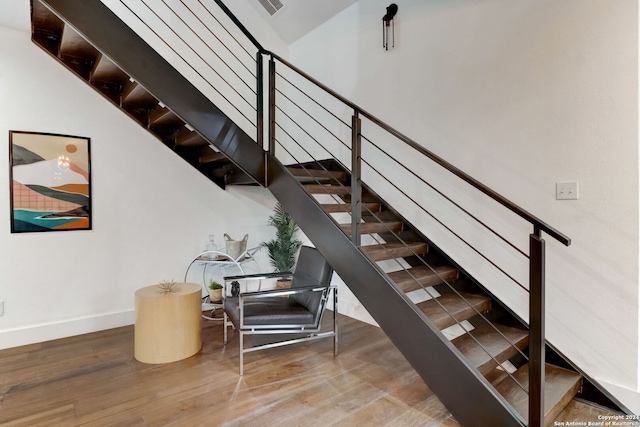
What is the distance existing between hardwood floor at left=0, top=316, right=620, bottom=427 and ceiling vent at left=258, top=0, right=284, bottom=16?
3.76 meters

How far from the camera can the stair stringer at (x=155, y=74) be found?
2.18 m

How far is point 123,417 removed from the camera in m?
2.00

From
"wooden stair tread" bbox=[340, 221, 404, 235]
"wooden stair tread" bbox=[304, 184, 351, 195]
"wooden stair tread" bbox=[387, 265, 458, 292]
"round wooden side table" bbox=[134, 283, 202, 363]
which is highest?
"wooden stair tread" bbox=[304, 184, 351, 195]

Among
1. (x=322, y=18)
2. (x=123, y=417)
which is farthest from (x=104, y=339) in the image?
(x=322, y=18)

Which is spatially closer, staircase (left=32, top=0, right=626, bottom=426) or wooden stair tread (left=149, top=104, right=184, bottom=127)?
staircase (left=32, top=0, right=626, bottom=426)

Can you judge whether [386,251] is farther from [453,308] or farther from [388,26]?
[388,26]

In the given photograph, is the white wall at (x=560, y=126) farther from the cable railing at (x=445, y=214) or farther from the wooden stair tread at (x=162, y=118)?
the wooden stair tread at (x=162, y=118)

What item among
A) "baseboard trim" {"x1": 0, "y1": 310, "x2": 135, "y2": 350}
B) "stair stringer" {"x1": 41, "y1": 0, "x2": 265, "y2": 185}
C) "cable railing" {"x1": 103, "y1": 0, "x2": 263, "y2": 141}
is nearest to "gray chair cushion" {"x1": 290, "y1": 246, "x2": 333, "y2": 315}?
"stair stringer" {"x1": 41, "y1": 0, "x2": 265, "y2": 185}

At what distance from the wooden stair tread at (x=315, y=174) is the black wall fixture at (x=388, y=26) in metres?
1.29

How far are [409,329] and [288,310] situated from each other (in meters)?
1.05

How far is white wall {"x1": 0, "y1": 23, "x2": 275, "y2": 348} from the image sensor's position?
9.75ft

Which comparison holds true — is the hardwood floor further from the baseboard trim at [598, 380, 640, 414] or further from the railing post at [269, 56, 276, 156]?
the railing post at [269, 56, 276, 156]

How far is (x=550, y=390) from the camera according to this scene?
2.05m

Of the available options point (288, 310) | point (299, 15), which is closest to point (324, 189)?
point (288, 310)
